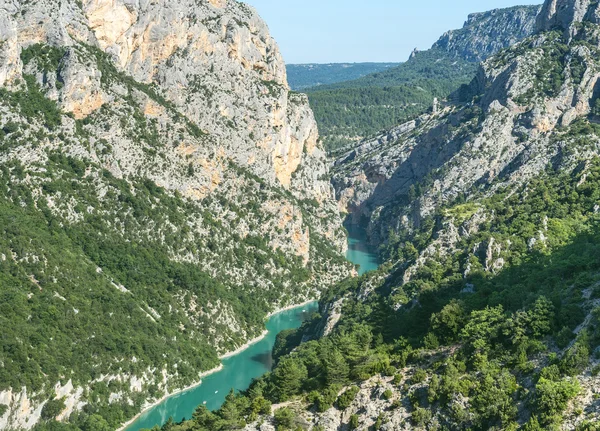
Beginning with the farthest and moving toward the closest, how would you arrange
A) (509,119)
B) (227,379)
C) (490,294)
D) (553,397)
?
(509,119) → (227,379) → (490,294) → (553,397)

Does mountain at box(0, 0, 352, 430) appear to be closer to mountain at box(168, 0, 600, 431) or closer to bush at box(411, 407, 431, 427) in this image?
mountain at box(168, 0, 600, 431)

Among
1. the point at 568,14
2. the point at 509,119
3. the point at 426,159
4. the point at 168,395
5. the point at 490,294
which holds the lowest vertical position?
the point at 168,395

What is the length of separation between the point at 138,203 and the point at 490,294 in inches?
2813

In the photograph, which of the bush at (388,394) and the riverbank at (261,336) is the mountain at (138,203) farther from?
the bush at (388,394)

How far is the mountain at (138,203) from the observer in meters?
89.9

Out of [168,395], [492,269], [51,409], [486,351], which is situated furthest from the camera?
[168,395]

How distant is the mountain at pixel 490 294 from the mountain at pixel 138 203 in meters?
17.7

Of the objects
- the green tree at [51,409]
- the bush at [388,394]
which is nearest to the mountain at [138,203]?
the green tree at [51,409]

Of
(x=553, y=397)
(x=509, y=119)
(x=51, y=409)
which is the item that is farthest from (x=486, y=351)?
(x=509, y=119)

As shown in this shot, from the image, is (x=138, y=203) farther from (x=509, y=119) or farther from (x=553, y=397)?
Result: (x=553, y=397)

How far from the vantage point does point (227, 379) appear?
10494 cm

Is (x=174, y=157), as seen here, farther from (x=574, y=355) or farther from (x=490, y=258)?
(x=574, y=355)

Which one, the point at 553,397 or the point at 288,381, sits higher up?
the point at 553,397

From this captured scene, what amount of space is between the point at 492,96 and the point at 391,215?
3678cm
